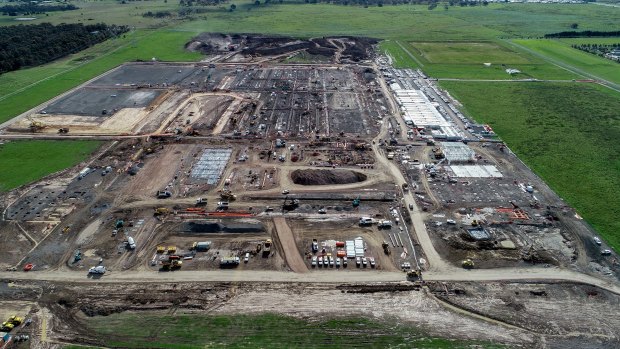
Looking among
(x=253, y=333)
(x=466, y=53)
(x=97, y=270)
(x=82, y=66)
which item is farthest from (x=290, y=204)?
(x=466, y=53)

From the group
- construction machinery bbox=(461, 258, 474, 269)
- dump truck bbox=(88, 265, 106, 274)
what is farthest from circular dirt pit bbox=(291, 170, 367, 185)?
dump truck bbox=(88, 265, 106, 274)

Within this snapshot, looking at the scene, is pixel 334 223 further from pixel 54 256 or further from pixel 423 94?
pixel 423 94

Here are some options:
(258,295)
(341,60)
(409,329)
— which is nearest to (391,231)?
(409,329)

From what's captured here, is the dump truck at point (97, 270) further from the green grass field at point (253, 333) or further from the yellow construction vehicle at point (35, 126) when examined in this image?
the yellow construction vehicle at point (35, 126)

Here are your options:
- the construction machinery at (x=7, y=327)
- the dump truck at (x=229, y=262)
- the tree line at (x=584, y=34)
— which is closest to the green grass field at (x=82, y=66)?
the construction machinery at (x=7, y=327)

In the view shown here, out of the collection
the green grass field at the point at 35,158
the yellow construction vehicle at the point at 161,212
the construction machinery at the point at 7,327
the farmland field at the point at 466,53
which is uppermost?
the farmland field at the point at 466,53

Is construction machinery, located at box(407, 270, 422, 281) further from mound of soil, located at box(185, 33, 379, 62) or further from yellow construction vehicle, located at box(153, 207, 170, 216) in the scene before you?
mound of soil, located at box(185, 33, 379, 62)
